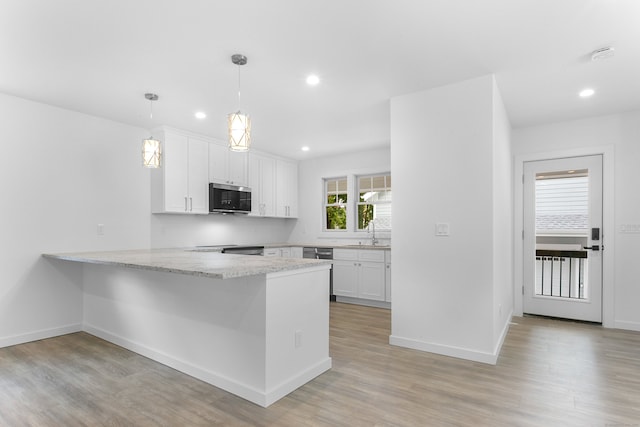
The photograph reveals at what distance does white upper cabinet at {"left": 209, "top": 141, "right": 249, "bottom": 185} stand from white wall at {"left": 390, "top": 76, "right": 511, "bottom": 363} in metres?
2.83

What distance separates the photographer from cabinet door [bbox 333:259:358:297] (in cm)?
538

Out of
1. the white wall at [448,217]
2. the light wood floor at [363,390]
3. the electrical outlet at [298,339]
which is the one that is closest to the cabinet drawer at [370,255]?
the white wall at [448,217]

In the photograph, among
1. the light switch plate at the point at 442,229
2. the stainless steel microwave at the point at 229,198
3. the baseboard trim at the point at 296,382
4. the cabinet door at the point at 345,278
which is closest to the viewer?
the baseboard trim at the point at 296,382

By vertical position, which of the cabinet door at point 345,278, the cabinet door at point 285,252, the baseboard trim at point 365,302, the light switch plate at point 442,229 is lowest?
the baseboard trim at point 365,302

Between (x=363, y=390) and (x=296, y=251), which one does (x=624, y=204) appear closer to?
(x=363, y=390)

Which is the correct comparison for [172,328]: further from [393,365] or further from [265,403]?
[393,365]

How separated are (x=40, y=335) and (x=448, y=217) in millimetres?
4393

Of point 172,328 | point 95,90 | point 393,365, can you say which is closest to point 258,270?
Answer: point 172,328

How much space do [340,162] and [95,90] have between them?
3.97 metres

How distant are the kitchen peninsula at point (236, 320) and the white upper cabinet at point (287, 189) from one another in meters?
3.45

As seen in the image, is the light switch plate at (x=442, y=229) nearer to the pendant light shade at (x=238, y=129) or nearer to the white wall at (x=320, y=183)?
the pendant light shade at (x=238, y=129)

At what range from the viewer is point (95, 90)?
3.39 metres

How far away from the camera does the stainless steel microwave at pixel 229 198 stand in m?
5.05

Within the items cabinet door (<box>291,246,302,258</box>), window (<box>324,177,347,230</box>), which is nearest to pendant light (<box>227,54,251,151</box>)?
cabinet door (<box>291,246,302,258</box>)
